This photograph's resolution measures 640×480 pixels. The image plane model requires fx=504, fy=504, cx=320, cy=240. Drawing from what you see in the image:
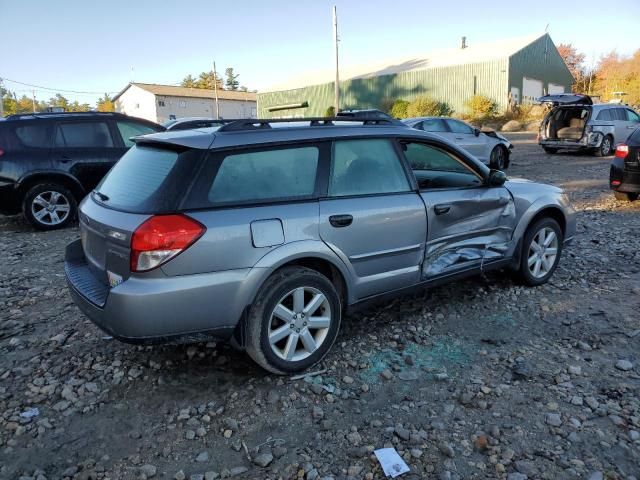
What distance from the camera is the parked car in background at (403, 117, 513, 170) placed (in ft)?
42.7

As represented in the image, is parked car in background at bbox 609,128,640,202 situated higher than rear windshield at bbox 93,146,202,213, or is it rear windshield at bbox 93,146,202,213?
rear windshield at bbox 93,146,202,213

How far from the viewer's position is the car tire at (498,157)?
13422mm

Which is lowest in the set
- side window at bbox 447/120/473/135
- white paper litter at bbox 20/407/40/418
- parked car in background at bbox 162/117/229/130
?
white paper litter at bbox 20/407/40/418

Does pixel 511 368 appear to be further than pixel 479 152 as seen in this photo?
No

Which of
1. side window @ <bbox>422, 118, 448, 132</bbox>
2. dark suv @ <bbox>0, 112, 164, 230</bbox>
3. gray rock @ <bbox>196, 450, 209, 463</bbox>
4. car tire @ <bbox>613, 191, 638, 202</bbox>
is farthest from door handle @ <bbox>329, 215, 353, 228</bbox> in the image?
side window @ <bbox>422, 118, 448, 132</bbox>

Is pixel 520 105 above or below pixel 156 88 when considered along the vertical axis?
below

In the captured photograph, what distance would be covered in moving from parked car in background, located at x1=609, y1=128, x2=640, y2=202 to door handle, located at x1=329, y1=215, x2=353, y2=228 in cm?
673

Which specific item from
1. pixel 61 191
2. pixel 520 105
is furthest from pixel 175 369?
pixel 520 105

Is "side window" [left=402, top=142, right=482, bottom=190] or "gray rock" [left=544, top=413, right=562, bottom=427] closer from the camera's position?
"gray rock" [left=544, top=413, right=562, bottom=427]

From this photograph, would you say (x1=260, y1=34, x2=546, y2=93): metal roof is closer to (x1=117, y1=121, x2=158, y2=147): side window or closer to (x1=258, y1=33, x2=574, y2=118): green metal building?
(x1=258, y1=33, x2=574, y2=118): green metal building

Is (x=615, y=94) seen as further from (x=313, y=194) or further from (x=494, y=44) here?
(x=313, y=194)

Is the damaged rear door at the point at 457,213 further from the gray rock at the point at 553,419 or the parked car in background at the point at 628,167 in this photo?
the parked car in background at the point at 628,167

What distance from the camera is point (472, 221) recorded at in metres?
4.22

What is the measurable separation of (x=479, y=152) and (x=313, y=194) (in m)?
10.9
